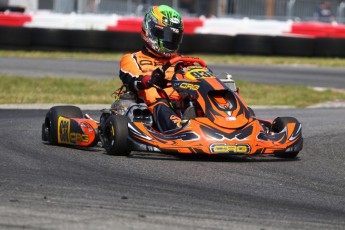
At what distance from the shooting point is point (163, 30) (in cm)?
939

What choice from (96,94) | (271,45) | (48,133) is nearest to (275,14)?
(271,45)

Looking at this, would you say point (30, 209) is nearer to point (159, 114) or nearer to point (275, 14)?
point (159, 114)

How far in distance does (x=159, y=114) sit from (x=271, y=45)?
14770 mm

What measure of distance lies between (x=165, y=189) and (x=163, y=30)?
318 cm

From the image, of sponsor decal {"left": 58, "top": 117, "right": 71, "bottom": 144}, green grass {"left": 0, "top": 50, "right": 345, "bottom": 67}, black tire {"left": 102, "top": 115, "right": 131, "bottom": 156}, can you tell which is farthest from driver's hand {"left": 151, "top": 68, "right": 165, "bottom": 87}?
green grass {"left": 0, "top": 50, "right": 345, "bottom": 67}

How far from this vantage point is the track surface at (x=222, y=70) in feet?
61.6

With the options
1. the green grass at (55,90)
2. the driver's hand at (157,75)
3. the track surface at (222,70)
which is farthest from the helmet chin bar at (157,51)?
the track surface at (222,70)

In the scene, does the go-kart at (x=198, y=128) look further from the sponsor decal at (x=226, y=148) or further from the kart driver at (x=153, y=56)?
the kart driver at (x=153, y=56)

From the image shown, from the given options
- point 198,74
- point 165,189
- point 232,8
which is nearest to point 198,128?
point 198,74

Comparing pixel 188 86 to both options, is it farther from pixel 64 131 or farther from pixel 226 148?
pixel 64 131

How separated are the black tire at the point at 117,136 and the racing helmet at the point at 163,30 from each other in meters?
1.22

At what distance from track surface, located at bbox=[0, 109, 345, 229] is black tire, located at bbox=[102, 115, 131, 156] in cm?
11

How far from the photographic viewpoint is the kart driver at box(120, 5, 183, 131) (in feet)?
29.2

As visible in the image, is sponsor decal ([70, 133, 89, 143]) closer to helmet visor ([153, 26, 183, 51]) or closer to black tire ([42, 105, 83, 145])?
black tire ([42, 105, 83, 145])
